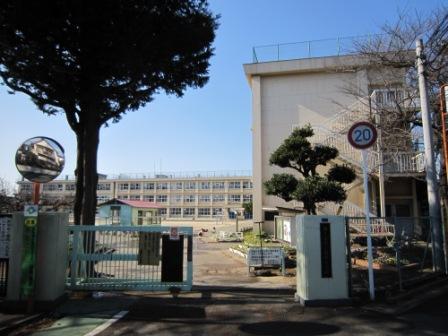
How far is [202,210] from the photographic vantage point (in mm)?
96688

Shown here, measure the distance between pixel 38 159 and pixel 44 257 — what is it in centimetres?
181

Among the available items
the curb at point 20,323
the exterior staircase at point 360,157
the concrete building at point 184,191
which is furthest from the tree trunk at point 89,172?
the concrete building at point 184,191

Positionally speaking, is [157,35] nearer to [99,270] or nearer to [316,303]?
[99,270]

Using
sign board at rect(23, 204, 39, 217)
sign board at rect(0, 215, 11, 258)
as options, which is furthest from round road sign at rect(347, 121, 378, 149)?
sign board at rect(0, 215, 11, 258)

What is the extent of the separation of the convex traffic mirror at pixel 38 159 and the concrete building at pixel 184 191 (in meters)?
83.3

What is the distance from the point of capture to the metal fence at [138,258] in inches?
340

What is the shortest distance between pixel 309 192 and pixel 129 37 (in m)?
A: 7.47

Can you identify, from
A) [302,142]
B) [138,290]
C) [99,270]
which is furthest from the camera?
[302,142]

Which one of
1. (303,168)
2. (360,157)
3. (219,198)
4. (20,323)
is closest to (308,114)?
(360,157)

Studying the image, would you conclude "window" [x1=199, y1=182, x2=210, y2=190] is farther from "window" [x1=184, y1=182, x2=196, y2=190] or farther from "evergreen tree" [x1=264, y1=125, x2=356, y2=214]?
"evergreen tree" [x1=264, y1=125, x2=356, y2=214]

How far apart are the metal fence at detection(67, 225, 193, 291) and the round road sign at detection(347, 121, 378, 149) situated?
3915 millimetres

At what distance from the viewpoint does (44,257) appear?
7.54m

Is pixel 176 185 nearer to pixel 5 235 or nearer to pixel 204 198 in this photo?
pixel 204 198

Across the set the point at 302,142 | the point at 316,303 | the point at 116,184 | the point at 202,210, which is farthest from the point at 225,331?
the point at 116,184
